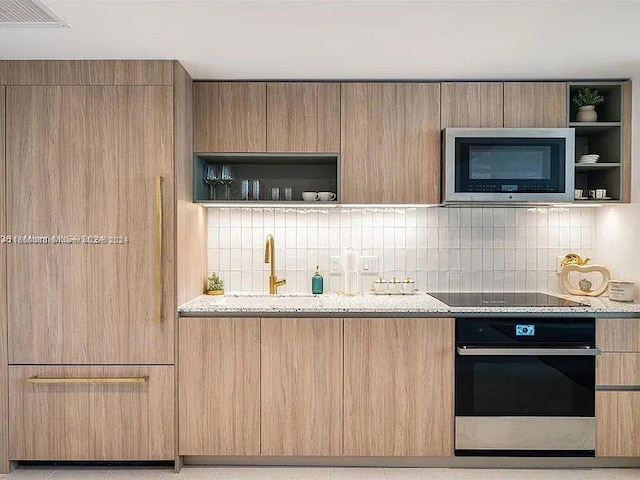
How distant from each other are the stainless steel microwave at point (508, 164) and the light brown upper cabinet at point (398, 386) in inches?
32.4

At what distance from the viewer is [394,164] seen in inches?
134

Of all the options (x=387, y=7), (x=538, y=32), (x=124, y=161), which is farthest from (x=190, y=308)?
(x=538, y=32)

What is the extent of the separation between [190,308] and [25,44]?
1562 mm

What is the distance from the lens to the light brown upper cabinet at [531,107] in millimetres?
3381

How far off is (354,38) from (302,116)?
79 cm

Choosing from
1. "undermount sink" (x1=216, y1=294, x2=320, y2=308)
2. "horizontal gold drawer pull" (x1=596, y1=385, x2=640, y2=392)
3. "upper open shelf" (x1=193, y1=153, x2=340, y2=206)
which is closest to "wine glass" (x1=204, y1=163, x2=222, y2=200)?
"upper open shelf" (x1=193, y1=153, x2=340, y2=206)

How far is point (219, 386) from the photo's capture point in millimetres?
3074

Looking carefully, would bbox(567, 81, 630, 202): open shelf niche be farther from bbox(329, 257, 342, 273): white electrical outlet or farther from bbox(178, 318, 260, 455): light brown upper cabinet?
bbox(178, 318, 260, 455): light brown upper cabinet

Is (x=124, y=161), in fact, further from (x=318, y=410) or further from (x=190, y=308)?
(x=318, y=410)

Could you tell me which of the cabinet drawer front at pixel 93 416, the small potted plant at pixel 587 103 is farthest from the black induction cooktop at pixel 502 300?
the cabinet drawer front at pixel 93 416

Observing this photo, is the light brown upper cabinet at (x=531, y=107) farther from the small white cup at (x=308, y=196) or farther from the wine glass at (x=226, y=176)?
the wine glass at (x=226, y=176)

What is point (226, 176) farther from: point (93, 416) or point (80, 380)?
point (93, 416)

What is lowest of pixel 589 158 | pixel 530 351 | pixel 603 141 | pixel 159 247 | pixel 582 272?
pixel 530 351

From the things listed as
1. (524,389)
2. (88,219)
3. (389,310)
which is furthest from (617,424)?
(88,219)
